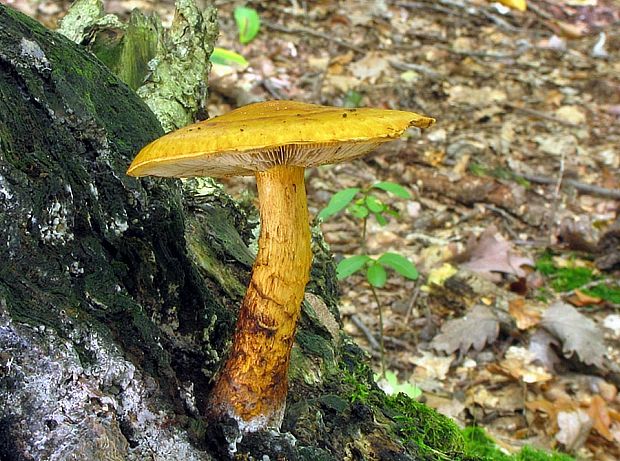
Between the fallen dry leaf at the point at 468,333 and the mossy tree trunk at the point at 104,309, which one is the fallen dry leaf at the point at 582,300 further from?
the mossy tree trunk at the point at 104,309

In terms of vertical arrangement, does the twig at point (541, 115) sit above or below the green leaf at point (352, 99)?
below

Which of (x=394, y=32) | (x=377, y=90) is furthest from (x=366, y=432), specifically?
(x=394, y=32)

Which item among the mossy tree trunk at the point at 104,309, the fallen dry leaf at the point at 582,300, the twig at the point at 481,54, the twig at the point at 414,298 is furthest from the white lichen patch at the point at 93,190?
the twig at the point at 481,54

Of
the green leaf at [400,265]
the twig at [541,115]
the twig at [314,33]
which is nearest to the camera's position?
the green leaf at [400,265]

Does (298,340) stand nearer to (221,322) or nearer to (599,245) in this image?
(221,322)

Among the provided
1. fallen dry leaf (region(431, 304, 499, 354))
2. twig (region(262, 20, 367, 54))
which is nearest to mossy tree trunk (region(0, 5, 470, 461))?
fallen dry leaf (region(431, 304, 499, 354))

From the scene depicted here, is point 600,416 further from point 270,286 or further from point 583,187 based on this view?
point 583,187
